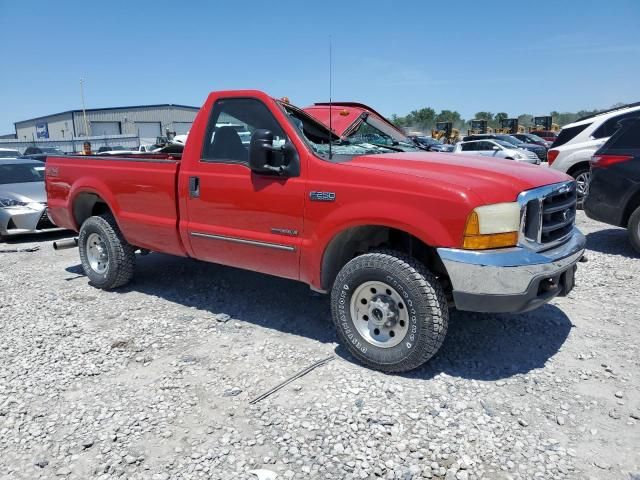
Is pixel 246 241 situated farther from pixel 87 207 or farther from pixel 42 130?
pixel 42 130

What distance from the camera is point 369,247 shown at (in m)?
3.83

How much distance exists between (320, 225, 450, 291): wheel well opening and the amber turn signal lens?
50 cm

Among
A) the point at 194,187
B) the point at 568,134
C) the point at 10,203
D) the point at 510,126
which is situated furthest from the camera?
the point at 510,126

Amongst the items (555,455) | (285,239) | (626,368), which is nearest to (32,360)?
(285,239)

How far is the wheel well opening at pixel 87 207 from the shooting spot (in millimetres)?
5770

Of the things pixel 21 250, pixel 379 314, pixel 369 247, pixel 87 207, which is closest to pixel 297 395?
pixel 379 314

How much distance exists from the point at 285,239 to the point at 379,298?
0.90 m

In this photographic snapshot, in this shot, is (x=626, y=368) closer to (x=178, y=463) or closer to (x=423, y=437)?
(x=423, y=437)

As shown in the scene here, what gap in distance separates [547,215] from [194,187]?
2910mm

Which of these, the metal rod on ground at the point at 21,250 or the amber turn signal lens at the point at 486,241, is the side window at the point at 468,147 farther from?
the amber turn signal lens at the point at 486,241

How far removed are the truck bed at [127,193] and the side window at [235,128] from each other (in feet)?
1.47

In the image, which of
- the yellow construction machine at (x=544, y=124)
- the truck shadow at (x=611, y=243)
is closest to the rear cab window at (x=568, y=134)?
the truck shadow at (x=611, y=243)

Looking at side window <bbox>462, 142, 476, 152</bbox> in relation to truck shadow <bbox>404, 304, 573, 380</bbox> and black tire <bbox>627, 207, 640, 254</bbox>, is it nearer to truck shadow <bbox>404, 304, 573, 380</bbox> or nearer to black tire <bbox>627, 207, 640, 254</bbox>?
black tire <bbox>627, 207, 640, 254</bbox>

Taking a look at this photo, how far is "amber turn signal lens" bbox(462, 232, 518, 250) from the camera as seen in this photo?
3.07m
